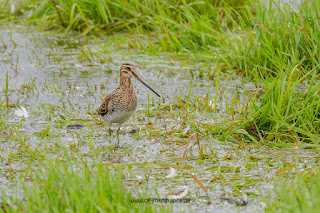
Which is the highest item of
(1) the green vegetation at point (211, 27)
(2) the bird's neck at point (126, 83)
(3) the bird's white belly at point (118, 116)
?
(1) the green vegetation at point (211, 27)

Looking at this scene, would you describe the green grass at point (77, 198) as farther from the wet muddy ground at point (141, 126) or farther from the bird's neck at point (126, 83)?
the bird's neck at point (126, 83)

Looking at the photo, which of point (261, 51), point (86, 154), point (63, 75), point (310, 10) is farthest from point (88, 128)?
point (310, 10)

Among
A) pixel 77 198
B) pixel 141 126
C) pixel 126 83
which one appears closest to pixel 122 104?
pixel 126 83

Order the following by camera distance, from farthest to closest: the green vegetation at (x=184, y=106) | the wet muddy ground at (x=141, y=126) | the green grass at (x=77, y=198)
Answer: the wet muddy ground at (x=141, y=126) → the green vegetation at (x=184, y=106) → the green grass at (x=77, y=198)

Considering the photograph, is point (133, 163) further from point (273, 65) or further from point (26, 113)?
Answer: point (273, 65)

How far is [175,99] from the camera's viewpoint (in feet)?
23.7

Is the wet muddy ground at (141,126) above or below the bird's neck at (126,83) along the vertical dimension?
below

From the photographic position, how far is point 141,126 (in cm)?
632

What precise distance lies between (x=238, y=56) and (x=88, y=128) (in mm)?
2578

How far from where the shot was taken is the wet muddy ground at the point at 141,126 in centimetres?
463

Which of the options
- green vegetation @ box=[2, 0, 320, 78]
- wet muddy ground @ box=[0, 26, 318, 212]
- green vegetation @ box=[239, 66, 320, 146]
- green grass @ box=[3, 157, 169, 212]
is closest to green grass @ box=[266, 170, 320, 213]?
wet muddy ground @ box=[0, 26, 318, 212]

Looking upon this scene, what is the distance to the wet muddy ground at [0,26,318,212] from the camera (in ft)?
15.2

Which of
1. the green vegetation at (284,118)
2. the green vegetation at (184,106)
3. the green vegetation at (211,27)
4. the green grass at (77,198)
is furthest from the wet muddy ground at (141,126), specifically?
Result: the green grass at (77,198)

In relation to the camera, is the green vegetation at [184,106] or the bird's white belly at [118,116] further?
the bird's white belly at [118,116]
